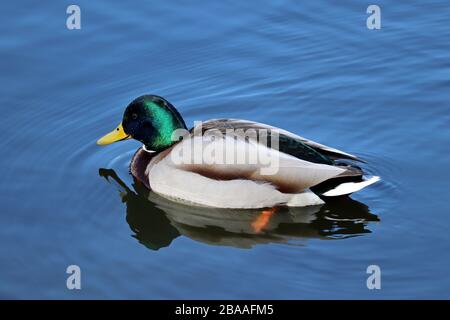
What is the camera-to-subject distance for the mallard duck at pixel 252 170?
30.4ft

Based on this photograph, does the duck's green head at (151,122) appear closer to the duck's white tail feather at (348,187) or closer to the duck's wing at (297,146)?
the duck's wing at (297,146)

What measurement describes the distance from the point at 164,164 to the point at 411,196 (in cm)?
235

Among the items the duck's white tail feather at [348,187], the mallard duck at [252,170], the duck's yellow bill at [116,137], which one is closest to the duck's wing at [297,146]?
the mallard duck at [252,170]

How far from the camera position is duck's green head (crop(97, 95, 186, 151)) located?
32.5 feet

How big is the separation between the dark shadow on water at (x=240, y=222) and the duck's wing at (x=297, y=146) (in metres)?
0.43

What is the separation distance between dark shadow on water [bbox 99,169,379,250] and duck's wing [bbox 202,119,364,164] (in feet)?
1.41

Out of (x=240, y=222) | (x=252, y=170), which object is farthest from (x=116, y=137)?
(x=240, y=222)

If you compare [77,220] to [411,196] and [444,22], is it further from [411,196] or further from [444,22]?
[444,22]

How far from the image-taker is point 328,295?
25.9 ft

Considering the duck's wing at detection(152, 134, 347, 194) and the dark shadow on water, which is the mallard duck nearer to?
the duck's wing at detection(152, 134, 347, 194)

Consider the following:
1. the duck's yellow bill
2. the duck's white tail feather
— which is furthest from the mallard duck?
the duck's yellow bill

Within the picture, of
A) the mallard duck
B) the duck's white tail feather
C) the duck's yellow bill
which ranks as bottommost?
the duck's white tail feather
